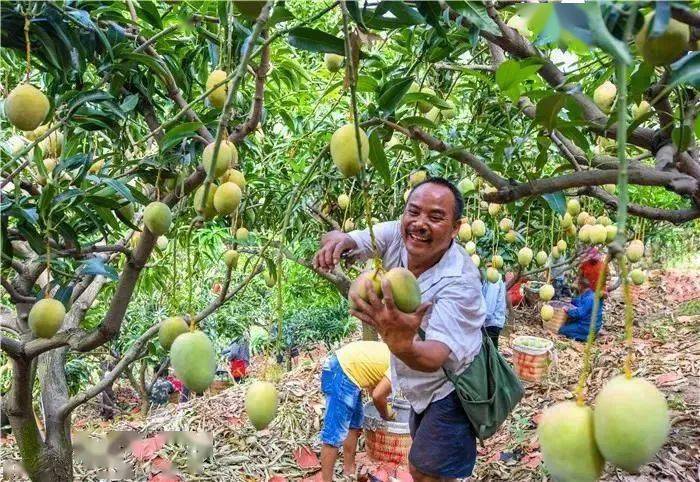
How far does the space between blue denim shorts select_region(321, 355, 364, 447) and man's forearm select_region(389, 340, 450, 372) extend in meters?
1.74

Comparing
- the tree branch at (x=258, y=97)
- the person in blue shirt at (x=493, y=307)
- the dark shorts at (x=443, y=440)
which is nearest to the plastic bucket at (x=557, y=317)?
the person in blue shirt at (x=493, y=307)

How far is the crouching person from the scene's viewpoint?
2979 mm

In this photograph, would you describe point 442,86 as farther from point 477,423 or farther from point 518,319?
point 518,319

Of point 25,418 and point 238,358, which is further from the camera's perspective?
point 238,358

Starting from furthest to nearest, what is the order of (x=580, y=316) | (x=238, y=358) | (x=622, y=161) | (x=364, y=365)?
(x=238, y=358) < (x=580, y=316) < (x=364, y=365) < (x=622, y=161)

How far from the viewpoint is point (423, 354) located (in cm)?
123

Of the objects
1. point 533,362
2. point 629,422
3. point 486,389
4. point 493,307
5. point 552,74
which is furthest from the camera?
point 533,362

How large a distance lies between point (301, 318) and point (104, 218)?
6.41 metres

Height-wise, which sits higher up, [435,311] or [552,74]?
[552,74]

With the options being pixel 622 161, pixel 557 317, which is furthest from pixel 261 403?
pixel 557 317

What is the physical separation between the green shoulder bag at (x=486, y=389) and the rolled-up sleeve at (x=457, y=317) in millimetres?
92

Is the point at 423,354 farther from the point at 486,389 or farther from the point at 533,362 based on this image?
the point at 533,362

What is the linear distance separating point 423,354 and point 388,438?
2159mm

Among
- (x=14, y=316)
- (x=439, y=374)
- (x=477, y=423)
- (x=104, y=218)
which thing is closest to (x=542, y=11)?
(x=104, y=218)
